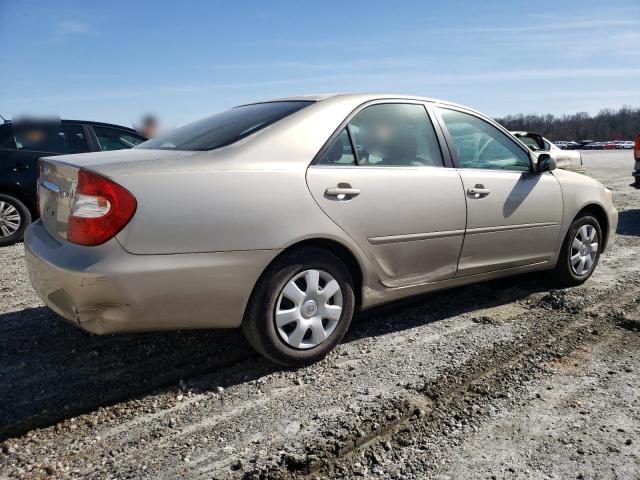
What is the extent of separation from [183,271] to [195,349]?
91cm

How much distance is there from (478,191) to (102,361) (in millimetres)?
2680

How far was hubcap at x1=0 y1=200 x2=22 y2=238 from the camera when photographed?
6473 mm

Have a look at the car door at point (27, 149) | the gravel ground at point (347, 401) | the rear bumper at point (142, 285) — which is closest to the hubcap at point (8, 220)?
the car door at point (27, 149)

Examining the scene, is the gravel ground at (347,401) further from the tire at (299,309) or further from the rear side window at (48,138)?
the rear side window at (48,138)

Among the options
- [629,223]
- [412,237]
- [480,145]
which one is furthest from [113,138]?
[629,223]

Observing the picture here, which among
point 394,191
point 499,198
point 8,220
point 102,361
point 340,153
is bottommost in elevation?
point 102,361

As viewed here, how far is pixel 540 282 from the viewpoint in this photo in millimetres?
4754

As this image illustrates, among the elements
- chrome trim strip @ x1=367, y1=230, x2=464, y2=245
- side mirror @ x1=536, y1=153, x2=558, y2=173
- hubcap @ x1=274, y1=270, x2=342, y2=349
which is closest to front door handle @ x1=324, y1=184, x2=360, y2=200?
chrome trim strip @ x1=367, y1=230, x2=464, y2=245

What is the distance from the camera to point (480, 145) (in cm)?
395

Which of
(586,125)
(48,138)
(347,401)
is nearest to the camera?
(347,401)

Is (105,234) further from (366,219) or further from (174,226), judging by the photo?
(366,219)

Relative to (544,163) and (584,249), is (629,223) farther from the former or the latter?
(544,163)

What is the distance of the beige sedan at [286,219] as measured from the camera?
8.14ft

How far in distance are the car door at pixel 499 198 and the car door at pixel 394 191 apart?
155mm
